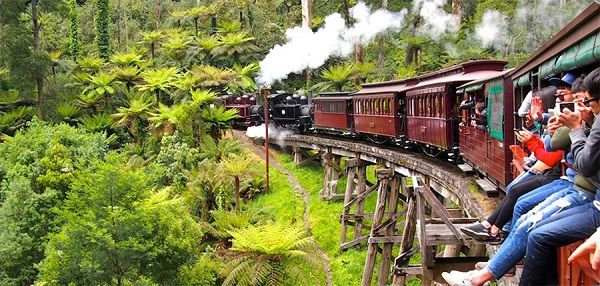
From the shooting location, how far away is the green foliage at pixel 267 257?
11.9m

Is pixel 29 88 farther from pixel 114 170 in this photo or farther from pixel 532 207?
pixel 532 207

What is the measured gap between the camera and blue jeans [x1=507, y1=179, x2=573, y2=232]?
4.11 metres

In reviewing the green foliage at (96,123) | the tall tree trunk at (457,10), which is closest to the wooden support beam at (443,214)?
the green foliage at (96,123)

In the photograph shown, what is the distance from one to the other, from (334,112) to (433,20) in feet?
36.2

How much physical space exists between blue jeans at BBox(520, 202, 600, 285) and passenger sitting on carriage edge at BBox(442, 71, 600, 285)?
56 millimetres

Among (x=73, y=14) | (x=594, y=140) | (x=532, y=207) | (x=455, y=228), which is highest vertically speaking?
(x=73, y=14)

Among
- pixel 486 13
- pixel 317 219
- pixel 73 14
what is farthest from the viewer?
pixel 73 14

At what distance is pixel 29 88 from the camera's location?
26.4 meters

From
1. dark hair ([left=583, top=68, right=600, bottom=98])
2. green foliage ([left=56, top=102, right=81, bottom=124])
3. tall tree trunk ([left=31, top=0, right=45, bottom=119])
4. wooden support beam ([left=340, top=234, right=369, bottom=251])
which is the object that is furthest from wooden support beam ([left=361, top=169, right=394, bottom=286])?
green foliage ([left=56, top=102, right=81, bottom=124])

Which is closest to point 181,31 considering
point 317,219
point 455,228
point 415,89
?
point 317,219

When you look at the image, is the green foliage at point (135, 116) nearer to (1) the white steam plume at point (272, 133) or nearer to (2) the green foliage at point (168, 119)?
(2) the green foliage at point (168, 119)

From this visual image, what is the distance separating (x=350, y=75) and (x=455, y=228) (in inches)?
917

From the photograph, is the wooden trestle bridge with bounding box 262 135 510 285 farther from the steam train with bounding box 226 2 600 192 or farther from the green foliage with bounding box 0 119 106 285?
the green foliage with bounding box 0 119 106 285

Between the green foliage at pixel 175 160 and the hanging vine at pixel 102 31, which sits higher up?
the hanging vine at pixel 102 31
